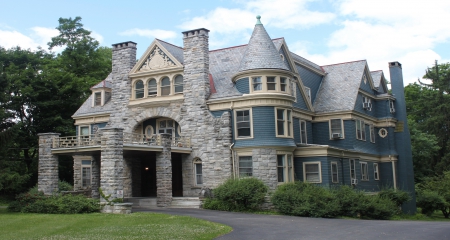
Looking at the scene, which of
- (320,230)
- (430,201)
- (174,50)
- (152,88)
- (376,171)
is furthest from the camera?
(376,171)

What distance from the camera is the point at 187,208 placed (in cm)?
2722

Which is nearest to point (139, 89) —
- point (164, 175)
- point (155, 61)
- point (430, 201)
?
point (155, 61)

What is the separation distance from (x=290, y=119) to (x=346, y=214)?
6.89 metres

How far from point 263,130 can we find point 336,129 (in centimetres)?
851

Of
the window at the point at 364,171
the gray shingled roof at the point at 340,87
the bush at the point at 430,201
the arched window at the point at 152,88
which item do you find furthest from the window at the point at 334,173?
the arched window at the point at 152,88

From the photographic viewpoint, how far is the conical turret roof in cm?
2944

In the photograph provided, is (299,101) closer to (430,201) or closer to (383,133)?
(383,133)

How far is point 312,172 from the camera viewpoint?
30.6m

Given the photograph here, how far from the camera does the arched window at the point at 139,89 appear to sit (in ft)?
108

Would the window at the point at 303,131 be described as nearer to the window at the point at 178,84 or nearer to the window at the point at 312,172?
the window at the point at 312,172

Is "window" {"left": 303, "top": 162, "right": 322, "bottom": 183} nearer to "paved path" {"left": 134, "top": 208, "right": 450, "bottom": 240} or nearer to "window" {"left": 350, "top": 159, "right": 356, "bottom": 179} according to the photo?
"window" {"left": 350, "top": 159, "right": 356, "bottom": 179}

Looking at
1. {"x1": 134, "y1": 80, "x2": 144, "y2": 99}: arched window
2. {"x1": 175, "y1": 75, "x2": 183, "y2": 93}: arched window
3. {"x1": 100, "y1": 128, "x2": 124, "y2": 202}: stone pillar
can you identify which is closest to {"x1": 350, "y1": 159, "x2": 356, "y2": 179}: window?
{"x1": 175, "y1": 75, "x2": 183, "y2": 93}: arched window

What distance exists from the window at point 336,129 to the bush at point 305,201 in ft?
28.7

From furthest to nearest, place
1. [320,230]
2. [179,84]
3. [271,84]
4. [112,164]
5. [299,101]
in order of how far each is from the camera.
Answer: [299,101], [179,84], [271,84], [112,164], [320,230]
